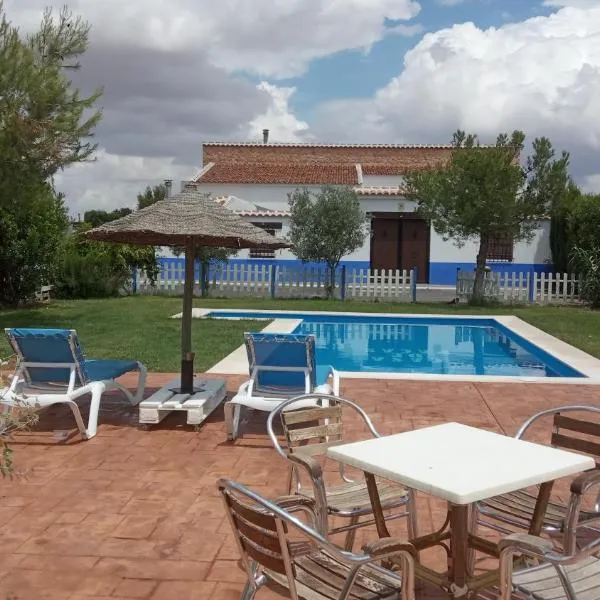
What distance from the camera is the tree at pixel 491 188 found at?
56.8 ft

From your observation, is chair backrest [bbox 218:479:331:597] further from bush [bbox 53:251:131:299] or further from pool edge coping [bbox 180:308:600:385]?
bush [bbox 53:251:131:299]

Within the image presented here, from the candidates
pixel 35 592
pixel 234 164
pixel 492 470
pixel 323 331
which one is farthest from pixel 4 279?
pixel 234 164

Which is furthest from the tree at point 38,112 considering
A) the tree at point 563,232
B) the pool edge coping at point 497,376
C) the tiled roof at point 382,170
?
the tiled roof at point 382,170

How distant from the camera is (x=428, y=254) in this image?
28344 millimetres

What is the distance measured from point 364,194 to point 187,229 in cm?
2158

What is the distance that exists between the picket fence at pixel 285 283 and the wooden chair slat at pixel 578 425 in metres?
17.3

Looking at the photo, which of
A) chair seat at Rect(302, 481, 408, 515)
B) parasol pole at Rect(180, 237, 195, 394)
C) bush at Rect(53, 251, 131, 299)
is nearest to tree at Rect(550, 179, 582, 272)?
bush at Rect(53, 251, 131, 299)

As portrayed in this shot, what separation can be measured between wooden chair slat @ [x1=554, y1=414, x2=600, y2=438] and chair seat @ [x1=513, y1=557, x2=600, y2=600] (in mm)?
940

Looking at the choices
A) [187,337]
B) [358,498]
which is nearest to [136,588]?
[358,498]

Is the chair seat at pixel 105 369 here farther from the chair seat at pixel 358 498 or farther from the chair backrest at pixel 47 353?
the chair seat at pixel 358 498

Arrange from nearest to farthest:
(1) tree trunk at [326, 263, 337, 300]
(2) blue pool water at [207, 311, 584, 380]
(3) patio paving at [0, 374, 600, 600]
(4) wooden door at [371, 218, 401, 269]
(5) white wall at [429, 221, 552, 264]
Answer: (3) patio paving at [0, 374, 600, 600] → (2) blue pool water at [207, 311, 584, 380] → (1) tree trunk at [326, 263, 337, 300] → (5) white wall at [429, 221, 552, 264] → (4) wooden door at [371, 218, 401, 269]

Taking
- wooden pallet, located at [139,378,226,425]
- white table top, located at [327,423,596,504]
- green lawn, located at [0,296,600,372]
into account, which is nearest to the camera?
white table top, located at [327,423,596,504]

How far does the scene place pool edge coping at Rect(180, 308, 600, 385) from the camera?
8.52 meters

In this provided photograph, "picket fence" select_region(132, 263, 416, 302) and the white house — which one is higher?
the white house
